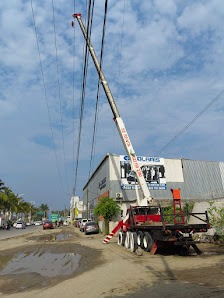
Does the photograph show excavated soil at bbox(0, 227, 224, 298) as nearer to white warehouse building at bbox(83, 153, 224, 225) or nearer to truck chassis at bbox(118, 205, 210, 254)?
truck chassis at bbox(118, 205, 210, 254)

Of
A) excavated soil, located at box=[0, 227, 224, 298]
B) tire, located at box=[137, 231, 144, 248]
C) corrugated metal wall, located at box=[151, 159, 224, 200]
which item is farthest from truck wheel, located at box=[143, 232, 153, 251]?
corrugated metal wall, located at box=[151, 159, 224, 200]

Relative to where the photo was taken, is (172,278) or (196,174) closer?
(172,278)

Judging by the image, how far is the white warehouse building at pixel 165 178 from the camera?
3145 cm

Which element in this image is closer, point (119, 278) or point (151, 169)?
point (119, 278)

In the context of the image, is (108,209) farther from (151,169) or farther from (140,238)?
(140,238)

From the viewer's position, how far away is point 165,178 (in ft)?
112

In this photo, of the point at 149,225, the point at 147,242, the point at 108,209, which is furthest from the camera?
the point at 108,209

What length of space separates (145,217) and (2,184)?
5258cm

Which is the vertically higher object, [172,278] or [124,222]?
[124,222]

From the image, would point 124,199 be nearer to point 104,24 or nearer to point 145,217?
point 145,217

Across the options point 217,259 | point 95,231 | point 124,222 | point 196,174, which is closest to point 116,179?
point 95,231

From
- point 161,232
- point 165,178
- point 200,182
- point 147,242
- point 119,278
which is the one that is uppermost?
point 165,178

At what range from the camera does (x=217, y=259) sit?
9.96 m

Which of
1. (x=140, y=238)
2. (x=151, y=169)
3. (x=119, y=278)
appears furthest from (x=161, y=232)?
(x=151, y=169)
